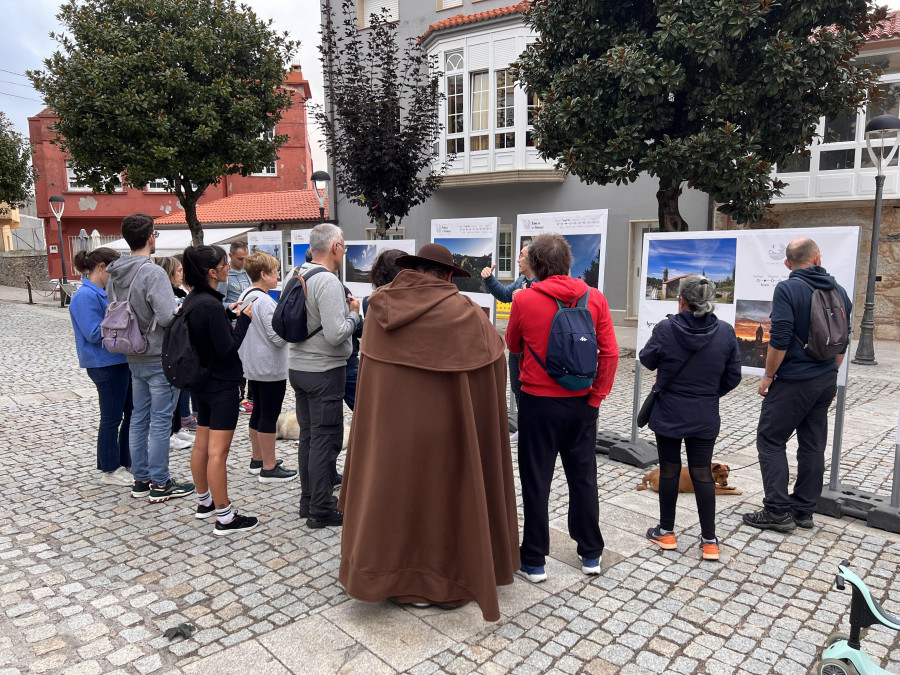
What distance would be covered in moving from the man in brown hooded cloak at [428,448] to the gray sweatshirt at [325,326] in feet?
3.29

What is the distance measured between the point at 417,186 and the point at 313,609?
1419 centimetres

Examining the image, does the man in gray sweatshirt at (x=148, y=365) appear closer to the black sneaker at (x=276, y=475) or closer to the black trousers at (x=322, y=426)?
the black sneaker at (x=276, y=475)

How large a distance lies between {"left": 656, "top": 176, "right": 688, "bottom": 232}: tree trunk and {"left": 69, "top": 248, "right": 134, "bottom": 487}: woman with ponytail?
9.43m

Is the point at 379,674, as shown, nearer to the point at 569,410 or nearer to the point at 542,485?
the point at 542,485

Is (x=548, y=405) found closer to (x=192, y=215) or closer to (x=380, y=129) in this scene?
(x=380, y=129)

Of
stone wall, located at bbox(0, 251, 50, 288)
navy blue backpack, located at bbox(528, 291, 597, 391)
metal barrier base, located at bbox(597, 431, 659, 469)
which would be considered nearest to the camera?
navy blue backpack, located at bbox(528, 291, 597, 391)

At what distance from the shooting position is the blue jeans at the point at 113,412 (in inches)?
196

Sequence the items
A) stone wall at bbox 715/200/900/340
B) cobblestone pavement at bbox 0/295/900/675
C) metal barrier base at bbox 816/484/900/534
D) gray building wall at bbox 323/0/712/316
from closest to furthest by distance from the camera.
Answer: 1. cobblestone pavement at bbox 0/295/900/675
2. metal barrier base at bbox 816/484/900/534
3. stone wall at bbox 715/200/900/340
4. gray building wall at bbox 323/0/712/316

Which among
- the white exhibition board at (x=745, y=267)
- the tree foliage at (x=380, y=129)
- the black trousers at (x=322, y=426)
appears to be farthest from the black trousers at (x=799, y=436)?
the tree foliage at (x=380, y=129)

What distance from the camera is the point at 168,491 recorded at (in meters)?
4.84

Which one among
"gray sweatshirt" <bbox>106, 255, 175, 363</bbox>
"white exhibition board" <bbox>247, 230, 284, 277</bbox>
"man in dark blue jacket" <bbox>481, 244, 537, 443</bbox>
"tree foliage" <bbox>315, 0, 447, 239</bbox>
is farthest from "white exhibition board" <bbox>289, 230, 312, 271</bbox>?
"gray sweatshirt" <bbox>106, 255, 175, 363</bbox>

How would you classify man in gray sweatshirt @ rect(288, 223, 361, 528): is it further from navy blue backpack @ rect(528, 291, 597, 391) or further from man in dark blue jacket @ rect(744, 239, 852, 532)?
man in dark blue jacket @ rect(744, 239, 852, 532)

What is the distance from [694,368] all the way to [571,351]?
3.13 feet

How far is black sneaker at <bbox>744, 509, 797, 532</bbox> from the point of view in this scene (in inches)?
169
